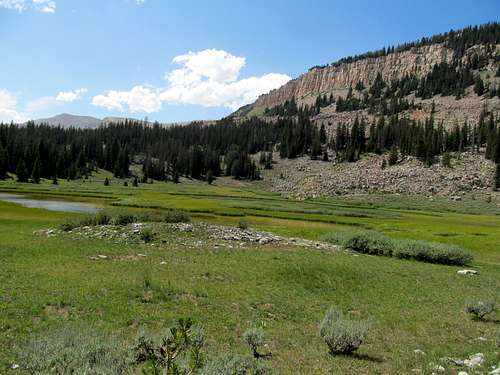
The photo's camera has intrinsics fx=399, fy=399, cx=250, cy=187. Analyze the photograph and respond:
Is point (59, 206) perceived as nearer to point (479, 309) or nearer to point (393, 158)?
point (479, 309)

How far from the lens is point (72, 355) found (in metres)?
9.35

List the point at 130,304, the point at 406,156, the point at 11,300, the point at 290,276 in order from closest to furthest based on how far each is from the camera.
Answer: the point at 11,300, the point at 130,304, the point at 290,276, the point at 406,156

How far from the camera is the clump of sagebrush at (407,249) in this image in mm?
33656

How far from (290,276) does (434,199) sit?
104 metres

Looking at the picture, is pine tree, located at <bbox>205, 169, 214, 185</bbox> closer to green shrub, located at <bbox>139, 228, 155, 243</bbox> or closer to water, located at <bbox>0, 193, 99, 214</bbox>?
water, located at <bbox>0, 193, 99, 214</bbox>

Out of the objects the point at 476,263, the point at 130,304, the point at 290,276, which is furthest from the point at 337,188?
the point at 130,304

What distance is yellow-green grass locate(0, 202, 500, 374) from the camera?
42.0 ft

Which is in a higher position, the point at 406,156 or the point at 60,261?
the point at 406,156

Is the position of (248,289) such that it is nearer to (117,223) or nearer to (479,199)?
(117,223)

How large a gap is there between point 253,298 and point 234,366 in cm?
919

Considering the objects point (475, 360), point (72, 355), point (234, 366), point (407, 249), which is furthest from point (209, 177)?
point (234, 366)

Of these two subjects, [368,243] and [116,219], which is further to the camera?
[116,219]

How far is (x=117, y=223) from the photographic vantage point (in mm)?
36500

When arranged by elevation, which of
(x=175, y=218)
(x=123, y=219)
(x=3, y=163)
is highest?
(x=3, y=163)
